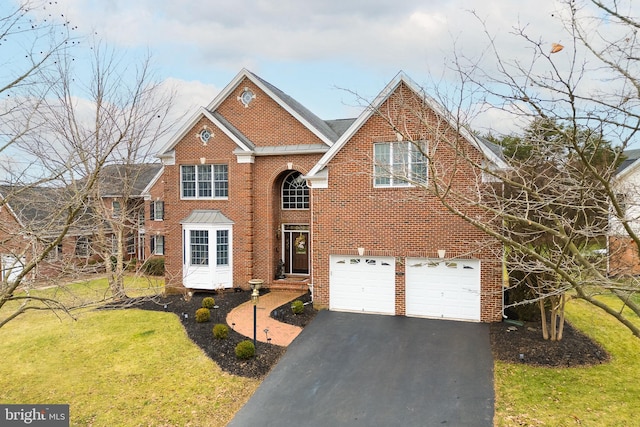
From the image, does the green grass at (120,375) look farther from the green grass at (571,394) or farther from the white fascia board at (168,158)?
the white fascia board at (168,158)

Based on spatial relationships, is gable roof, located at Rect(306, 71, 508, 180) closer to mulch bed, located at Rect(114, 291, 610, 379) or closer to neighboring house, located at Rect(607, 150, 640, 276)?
neighboring house, located at Rect(607, 150, 640, 276)

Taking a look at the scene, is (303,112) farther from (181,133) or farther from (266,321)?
(266,321)

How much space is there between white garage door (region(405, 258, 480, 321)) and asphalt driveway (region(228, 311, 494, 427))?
51 cm

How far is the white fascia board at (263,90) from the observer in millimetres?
17500

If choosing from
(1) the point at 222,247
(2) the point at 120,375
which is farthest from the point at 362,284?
(2) the point at 120,375

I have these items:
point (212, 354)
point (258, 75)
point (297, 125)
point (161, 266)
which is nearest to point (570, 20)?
point (212, 354)

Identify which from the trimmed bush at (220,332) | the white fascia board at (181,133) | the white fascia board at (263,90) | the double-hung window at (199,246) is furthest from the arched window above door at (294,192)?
the trimmed bush at (220,332)

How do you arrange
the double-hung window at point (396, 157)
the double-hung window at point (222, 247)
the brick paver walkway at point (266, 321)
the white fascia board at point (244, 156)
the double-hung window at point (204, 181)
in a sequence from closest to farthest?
1. the brick paver walkway at point (266, 321)
2. the double-hung window at point (396, 157)
3. the white fascia board at point (244, 156)
4. the double-hung window at point (222, 247)
5. the double-hung window at point (204, 181)

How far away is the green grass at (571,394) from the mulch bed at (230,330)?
19.0 ft

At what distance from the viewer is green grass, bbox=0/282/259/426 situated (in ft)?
27.8

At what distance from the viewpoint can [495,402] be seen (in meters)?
8.17

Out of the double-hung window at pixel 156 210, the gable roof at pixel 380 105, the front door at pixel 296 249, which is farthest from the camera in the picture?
the double-hung window at pixel 156 210

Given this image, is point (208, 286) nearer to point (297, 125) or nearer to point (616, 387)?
point (297, 125)

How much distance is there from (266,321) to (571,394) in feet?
29.3
